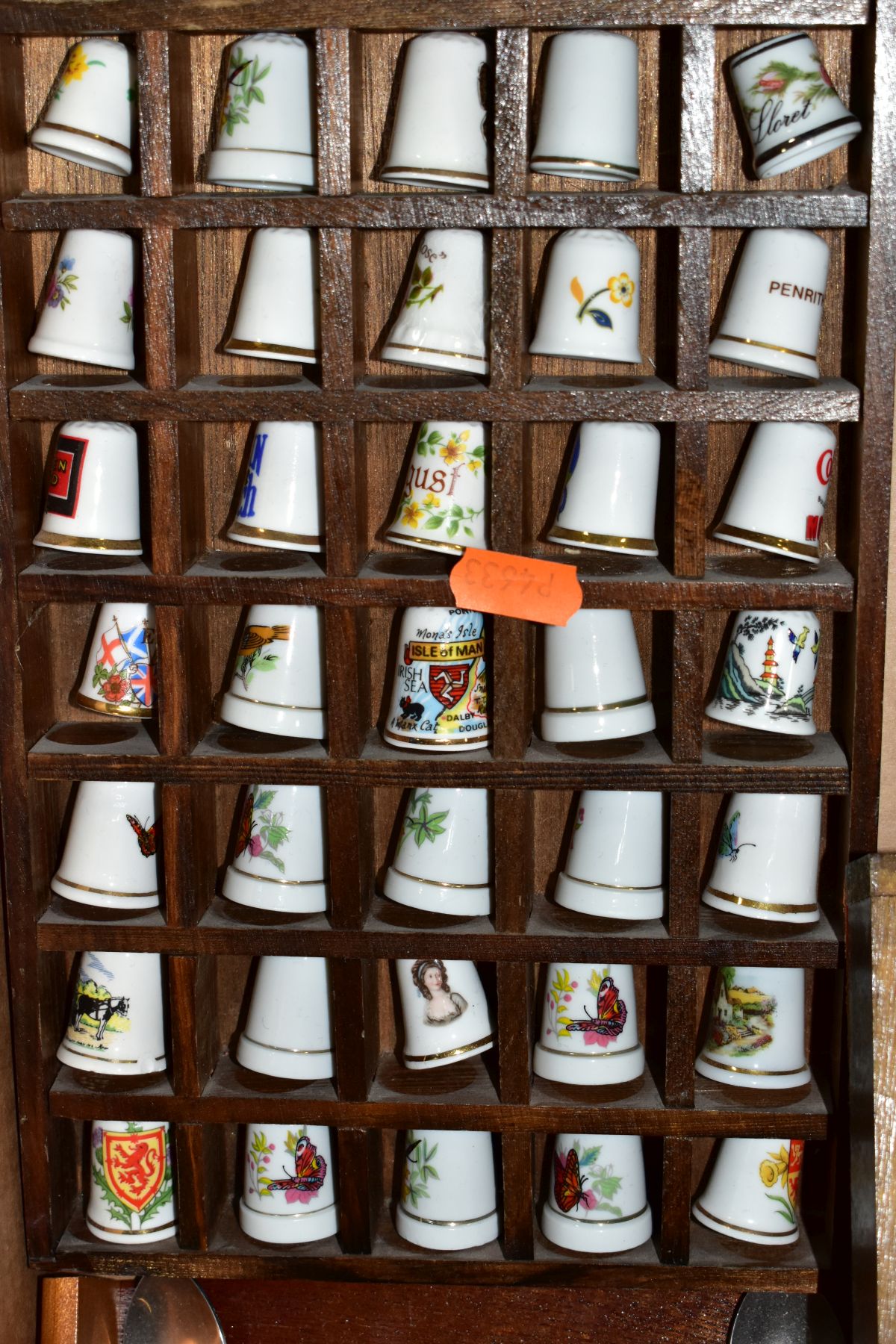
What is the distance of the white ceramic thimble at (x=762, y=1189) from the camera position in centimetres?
129

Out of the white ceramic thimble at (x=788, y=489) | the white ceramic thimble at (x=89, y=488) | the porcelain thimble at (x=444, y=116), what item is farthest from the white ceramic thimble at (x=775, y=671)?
the white ceramic thimble at (x=89, y=488)

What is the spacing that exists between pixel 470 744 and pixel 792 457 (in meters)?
0.35

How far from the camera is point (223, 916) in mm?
1264

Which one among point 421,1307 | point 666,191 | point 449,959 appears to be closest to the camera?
point 666,191

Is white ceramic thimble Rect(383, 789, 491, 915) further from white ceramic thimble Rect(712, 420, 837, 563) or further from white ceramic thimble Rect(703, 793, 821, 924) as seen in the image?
white ceramic thimble Rect(712, 420, 837, 563)

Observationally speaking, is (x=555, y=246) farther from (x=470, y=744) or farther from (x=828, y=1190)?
(x=828, y=1190)

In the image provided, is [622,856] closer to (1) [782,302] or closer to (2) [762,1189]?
(2) [762,1189]

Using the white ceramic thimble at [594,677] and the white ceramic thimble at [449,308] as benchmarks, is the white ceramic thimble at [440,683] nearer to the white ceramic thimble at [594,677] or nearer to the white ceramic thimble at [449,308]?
the white ceramic thimble at [594,677]

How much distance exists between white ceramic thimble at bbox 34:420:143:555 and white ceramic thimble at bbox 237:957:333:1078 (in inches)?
15.3

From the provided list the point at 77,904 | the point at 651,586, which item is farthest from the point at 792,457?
the point at 77,904

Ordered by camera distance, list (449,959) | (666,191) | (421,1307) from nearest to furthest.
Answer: (666,191) < (449,959) < (421,1307)

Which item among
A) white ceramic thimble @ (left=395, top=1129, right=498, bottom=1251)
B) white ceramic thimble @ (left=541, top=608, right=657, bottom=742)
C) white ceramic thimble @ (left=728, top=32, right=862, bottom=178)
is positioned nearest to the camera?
white ceramic thimble @ (left=728, top=32, right=862, bottom=178)

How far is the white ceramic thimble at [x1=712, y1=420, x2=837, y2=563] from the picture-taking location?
116 centimetres

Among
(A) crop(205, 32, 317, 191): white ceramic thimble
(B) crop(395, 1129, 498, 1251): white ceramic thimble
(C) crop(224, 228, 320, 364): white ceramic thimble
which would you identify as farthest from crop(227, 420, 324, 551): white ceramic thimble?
(B) crop(395, 1129, 498, 1251): white ceramic thimble
